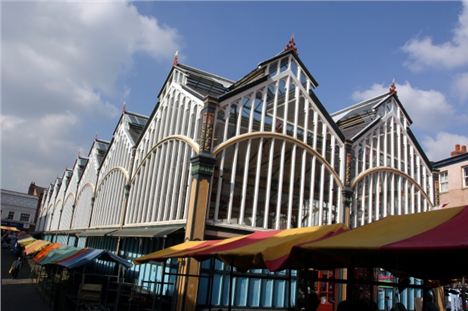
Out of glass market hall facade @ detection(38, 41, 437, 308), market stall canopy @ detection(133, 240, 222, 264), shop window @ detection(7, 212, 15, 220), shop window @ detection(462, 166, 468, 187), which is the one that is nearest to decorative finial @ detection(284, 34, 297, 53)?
glass market hall facade @ detection(38, 41, 437, 308)

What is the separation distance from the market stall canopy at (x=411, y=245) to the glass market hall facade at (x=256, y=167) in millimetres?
8412

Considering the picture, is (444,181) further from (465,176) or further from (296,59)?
(296,59)

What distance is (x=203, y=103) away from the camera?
1766 centimetres

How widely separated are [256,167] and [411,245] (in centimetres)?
1326

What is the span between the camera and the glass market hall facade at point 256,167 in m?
16.5

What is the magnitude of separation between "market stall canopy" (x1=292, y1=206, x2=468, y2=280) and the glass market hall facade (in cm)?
841

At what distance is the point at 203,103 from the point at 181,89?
10.4ft

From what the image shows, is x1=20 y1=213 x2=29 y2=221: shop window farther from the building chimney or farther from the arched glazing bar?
the building chimney

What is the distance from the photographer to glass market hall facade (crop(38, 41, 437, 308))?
16531 mm

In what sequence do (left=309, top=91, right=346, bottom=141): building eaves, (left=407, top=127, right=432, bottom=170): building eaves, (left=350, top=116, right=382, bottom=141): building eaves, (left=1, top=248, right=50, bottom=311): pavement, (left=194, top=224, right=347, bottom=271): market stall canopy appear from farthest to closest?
(left=407, top=127, right=432, bottom=170): building eaves → (left=350, top=116, right=382, bottom=141): building eaves → (left=309, top=91, right=346, bottom=141): building eaves → (left=1, top=248, right=50, bottom=311): pavement → (left=194, top=224, right=347, bottom=271): market stall canopy

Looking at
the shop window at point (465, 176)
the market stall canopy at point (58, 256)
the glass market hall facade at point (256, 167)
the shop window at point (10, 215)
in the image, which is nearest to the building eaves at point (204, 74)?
the glass market hall facade at point (256, 167)

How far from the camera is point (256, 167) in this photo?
17.7 meters

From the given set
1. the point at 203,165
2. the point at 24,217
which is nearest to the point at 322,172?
the point at 203,165

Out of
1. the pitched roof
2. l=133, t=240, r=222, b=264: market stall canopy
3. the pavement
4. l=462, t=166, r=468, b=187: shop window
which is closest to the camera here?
l=133, t=240, r=222, b=264: market stall canopy
